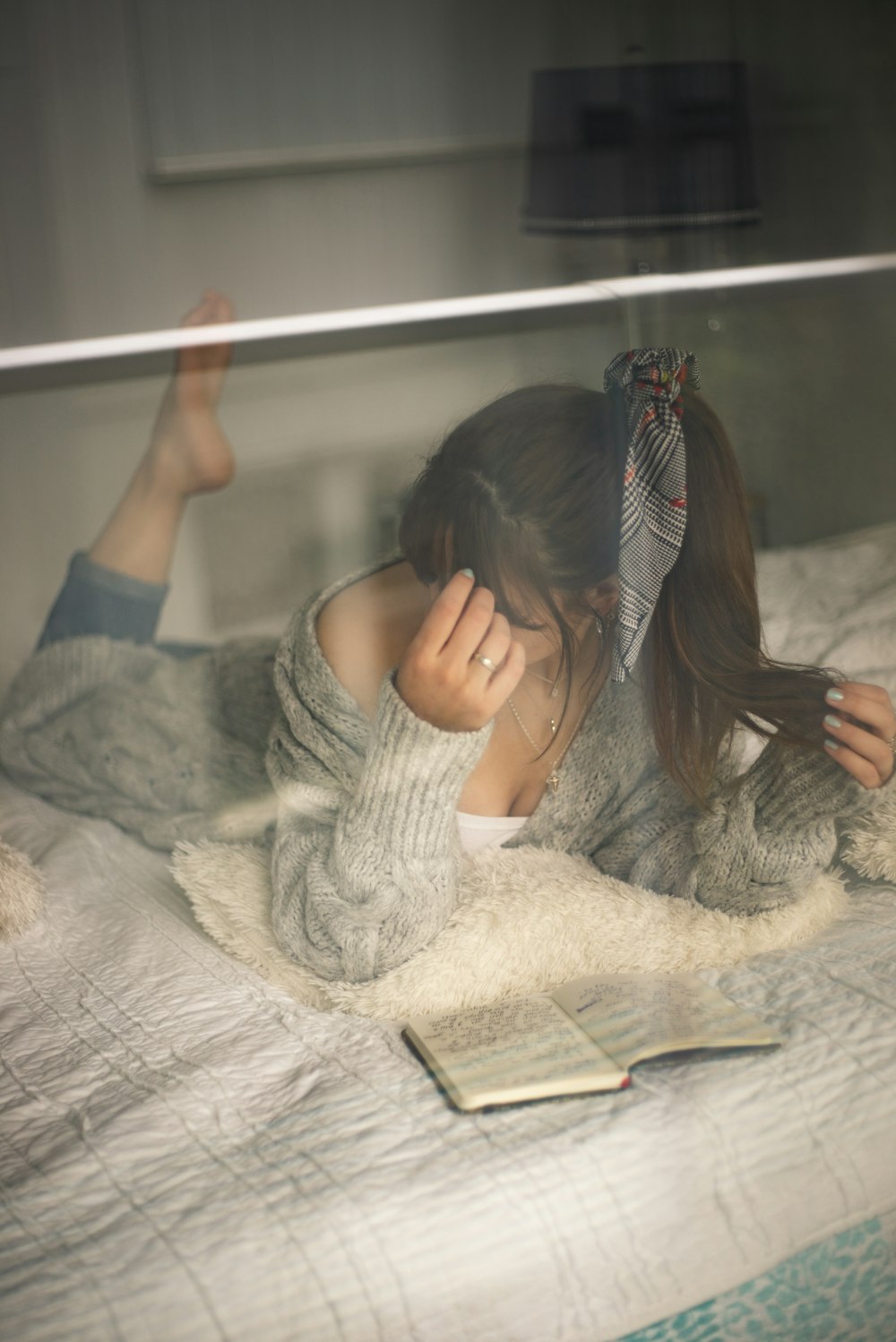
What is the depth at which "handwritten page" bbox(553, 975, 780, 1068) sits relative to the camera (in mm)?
655

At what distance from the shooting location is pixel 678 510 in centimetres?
70

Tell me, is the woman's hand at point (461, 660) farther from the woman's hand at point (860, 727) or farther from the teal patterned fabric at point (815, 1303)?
the teal patterned fabric at point (815, 1303)

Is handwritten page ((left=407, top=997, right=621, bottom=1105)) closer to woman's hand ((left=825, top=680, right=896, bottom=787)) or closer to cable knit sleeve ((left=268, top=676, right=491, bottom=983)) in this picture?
cable knit sleeve ((left=268, top=676, right=491, bottom=983))

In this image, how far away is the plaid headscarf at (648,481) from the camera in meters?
0.68

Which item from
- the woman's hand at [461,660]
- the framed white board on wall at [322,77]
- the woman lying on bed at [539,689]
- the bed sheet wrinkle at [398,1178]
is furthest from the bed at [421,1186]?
the framed white board on wall at [322,77]

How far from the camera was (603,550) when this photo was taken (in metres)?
0.69

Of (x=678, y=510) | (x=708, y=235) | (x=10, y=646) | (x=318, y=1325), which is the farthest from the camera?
(x=10, y=646)

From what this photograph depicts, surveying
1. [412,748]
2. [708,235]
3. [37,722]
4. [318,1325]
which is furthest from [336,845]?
[708,235]

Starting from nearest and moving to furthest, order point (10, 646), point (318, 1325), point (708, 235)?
point (318, 1325) < point (708, 235) < point (10, 646)

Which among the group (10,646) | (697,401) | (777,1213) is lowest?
(777,1213)

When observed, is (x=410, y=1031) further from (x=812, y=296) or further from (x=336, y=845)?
(x=812, y=296)

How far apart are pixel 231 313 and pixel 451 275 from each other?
16cm

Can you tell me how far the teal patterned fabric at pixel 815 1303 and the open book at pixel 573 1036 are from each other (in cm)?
12

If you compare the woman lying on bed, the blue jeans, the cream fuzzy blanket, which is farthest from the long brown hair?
the blue jeans
